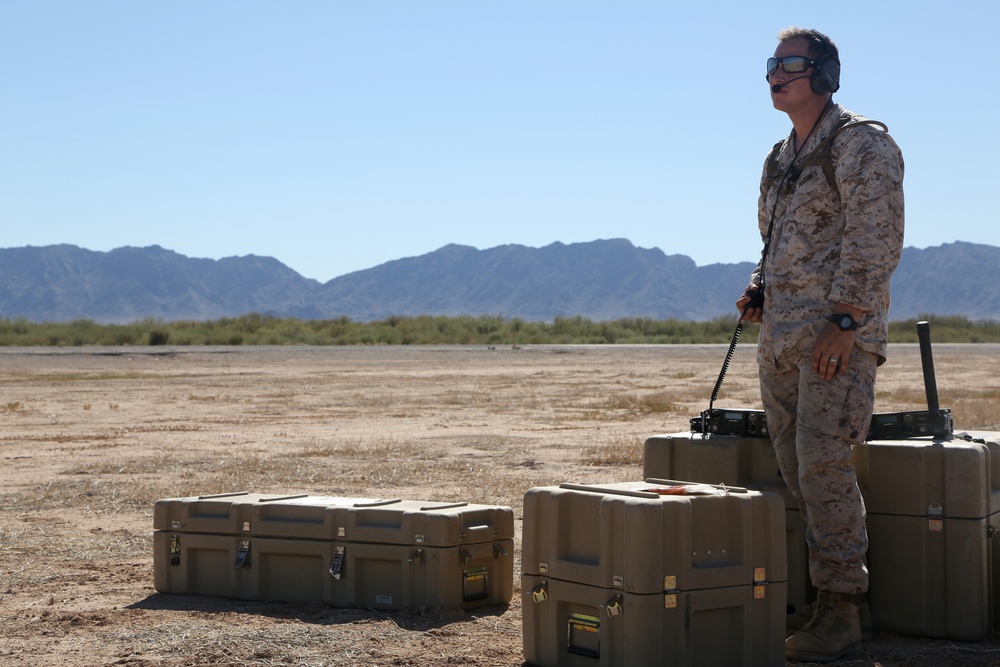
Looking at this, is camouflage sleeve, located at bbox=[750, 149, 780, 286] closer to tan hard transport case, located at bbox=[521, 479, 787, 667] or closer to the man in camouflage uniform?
the man in camouflage uniform

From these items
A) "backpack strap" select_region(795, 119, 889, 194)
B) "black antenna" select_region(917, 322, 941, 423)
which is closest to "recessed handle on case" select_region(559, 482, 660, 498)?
"backpack strap" select_region(795, 119, 889, 194)

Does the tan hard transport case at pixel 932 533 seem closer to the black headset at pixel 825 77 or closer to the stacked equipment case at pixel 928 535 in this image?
the stacked equipment case at pixel 928 535

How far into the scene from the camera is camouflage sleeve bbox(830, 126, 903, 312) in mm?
4441

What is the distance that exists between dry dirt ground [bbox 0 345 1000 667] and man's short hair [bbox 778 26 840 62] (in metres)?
2.39

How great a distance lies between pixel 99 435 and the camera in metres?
14.1

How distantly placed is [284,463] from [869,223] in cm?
740

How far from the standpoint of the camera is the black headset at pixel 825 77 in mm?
4742

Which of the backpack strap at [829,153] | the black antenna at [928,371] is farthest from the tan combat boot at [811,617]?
the backpack strap at [829,153]

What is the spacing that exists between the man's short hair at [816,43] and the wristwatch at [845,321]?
1096 millimetres

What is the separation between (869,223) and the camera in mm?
4465

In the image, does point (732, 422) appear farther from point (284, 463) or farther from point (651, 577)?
point (284, 463)

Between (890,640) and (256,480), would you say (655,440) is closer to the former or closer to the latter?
(890,640)

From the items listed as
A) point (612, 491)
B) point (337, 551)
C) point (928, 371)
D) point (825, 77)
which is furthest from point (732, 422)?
point (337, 551)

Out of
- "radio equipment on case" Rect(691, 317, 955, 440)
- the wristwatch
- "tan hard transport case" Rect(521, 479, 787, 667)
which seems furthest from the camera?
"radio equipment on case" Rect(691, 317, 955, 440)
